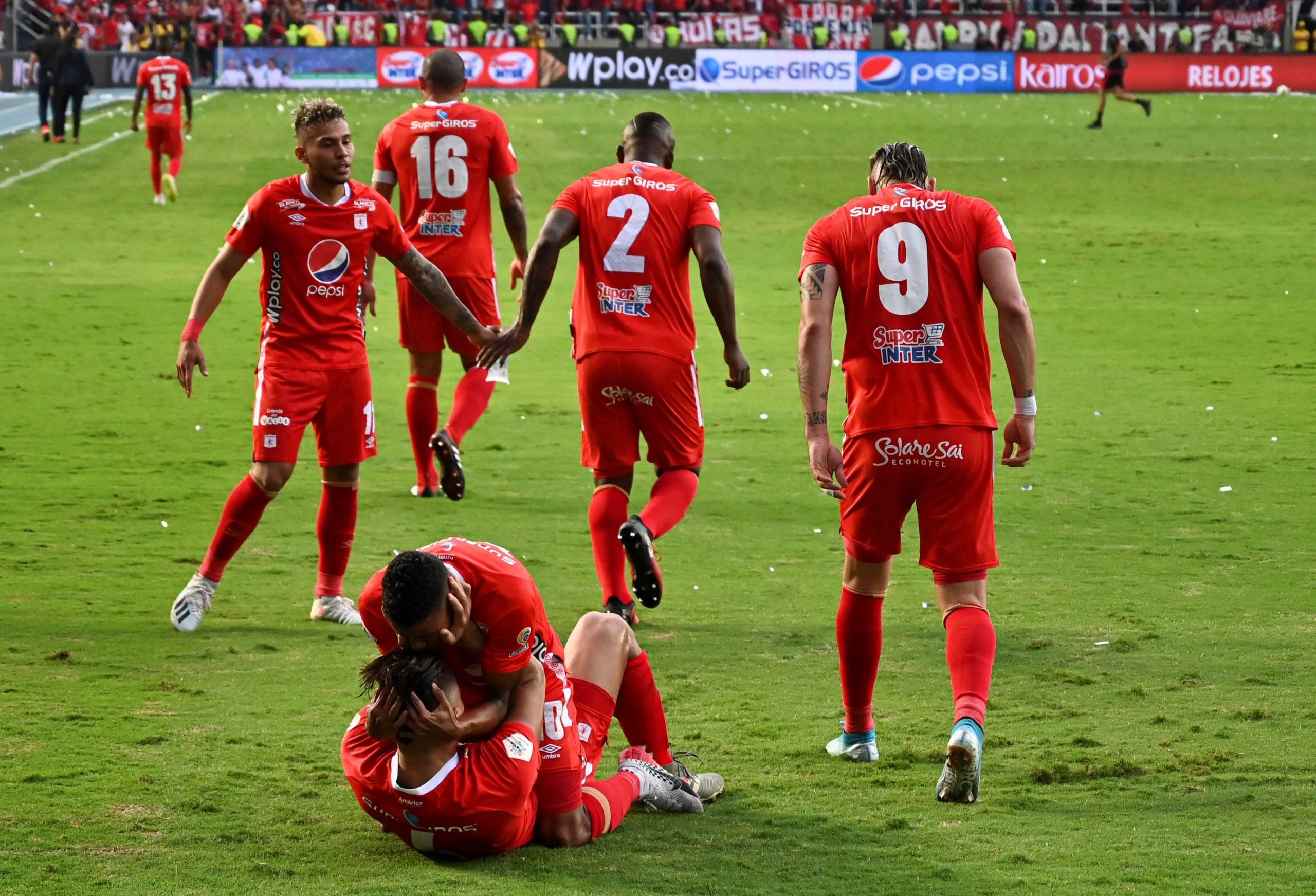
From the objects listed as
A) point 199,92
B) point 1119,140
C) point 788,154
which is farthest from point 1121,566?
point 199,92

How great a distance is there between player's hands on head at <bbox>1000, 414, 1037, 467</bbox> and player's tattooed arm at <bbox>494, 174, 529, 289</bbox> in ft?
16.0

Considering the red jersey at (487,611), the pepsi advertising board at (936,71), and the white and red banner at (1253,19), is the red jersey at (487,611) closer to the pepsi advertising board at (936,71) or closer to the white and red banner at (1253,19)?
the pepsi advertising board at (936,71)

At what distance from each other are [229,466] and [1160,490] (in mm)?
6042

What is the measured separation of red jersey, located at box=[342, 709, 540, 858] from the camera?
4.71 m

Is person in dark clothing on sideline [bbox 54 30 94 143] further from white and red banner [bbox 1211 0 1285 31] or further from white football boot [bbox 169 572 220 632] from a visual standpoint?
white and red banner [bbox 1211 0 1285 31]

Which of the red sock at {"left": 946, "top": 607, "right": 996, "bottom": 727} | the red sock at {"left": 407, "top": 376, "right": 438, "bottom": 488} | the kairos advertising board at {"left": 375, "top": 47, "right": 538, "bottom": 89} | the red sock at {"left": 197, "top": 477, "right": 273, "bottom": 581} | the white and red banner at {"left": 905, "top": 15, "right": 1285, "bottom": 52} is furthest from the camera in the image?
the white and red banner at {"left": 905, "top": 15, "right": 1285, "bottom": 52}

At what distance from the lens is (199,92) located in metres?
43.2

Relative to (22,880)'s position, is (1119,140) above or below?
above

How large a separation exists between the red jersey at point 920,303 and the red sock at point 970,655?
656mm

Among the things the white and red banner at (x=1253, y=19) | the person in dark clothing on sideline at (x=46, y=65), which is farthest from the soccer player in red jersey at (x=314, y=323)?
the white and red banner at (x=1253, y=19)

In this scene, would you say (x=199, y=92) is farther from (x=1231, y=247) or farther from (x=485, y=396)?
(x=485, y=396)

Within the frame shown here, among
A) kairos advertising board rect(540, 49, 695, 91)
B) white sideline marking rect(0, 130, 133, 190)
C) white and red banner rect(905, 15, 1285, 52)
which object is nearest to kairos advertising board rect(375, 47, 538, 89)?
kairos advertising board rect(540, 49, 695, 91)

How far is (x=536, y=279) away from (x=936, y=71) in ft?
130

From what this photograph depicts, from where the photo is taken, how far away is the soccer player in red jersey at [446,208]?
33.3 ft
